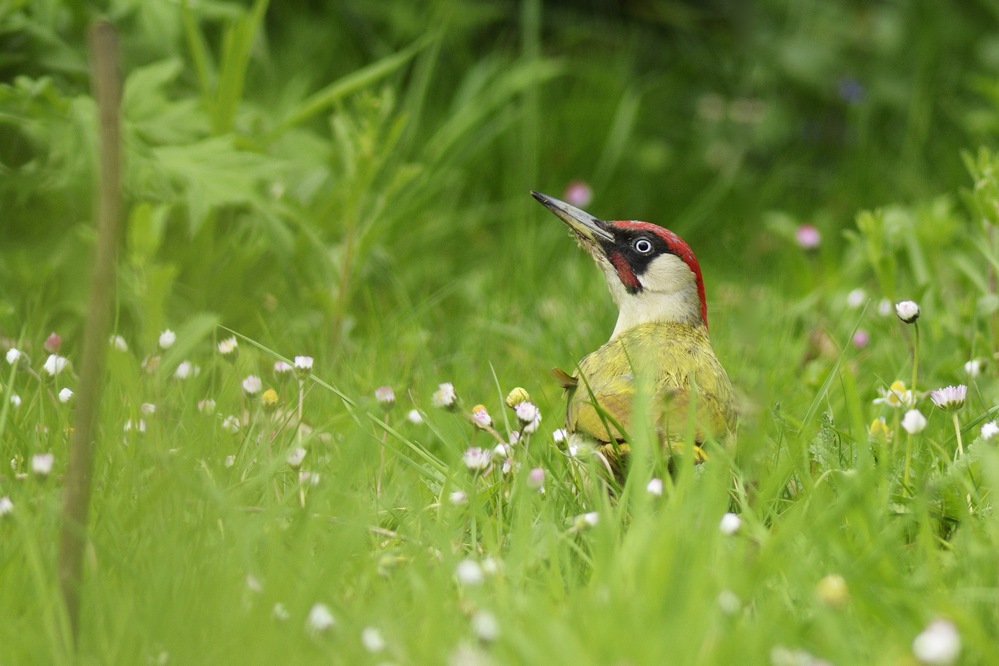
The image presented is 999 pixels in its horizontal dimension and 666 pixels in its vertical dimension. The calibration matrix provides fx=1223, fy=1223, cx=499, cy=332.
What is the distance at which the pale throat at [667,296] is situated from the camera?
3.57 meters

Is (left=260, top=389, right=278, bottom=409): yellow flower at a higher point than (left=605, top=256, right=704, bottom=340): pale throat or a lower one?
lower

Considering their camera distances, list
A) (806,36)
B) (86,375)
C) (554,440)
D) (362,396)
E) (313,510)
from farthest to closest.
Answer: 1. (806,36)
2. (362,396)
3. (554,440)
4. (313,510)
5. (86,375)

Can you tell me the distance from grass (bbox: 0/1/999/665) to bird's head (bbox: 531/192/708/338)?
22cm

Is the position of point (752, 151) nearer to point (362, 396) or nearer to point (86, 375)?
point (362, 396)

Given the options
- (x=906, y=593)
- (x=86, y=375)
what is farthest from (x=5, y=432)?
(x=906, y=593)

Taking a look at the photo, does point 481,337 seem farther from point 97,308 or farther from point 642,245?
point 97,308

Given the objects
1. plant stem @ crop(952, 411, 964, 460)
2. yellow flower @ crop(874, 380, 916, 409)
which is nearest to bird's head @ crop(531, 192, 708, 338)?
yellow flower @ crop(874, 380, 916, 409)

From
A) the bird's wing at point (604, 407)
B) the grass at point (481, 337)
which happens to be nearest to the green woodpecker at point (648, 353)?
the bird's wing at point (604, 407)

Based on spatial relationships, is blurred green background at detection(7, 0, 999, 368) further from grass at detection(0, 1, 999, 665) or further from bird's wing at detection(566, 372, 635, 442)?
bird's wing at detection(566, 372, 635, 442)

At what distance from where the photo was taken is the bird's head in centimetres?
358

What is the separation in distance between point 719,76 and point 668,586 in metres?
5.19

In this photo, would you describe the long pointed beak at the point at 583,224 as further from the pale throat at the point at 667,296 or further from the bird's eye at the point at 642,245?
the pale throat at the point at 667,296

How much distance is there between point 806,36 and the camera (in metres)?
6.47

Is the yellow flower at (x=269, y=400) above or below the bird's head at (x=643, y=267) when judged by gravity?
below
